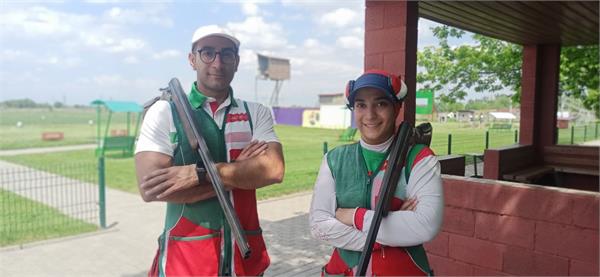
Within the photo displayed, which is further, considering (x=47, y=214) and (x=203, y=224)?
(x=47, y=214)

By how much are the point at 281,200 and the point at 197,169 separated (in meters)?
7.59

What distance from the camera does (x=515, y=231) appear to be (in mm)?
3598

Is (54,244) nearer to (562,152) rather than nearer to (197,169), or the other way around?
(197,169)

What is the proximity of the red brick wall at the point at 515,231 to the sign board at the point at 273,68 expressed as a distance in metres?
67.4

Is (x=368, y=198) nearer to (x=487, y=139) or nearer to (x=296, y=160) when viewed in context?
(x=487, y=139)

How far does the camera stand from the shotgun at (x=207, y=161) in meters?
1.73

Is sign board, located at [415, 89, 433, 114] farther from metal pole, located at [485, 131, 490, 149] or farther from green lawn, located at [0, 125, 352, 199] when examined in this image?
green lawn, located at [0, 125, 352, 199]

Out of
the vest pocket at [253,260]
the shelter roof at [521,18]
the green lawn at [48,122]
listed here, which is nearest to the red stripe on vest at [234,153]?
the vest pocket at [253,260]

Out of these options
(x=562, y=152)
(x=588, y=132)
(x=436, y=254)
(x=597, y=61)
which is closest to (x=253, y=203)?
(x=436, y=254)

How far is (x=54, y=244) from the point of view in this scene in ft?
19.5

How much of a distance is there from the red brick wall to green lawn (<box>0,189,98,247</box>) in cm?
536

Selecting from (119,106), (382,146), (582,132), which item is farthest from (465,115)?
(119,106)

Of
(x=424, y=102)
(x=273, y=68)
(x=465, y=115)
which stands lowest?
A: (x=465, y=115)

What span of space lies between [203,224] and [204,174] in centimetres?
25
